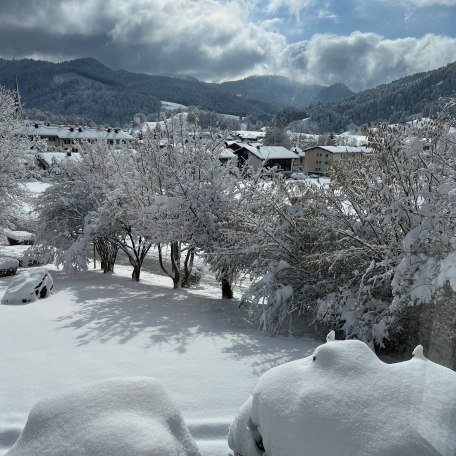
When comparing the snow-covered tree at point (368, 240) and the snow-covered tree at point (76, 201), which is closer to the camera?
the snow-covered tree at point (368, 240)

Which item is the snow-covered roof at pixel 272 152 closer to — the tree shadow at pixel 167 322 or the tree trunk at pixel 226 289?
the tree trunk at pixel 226 289

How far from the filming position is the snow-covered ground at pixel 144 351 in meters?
4.95

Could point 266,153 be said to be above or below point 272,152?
below

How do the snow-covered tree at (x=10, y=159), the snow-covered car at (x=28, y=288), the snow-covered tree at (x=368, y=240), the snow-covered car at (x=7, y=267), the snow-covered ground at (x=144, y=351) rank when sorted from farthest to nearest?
the snow-covered tree at (x=10, y=159) → the snow-covered car at (x=7, y=267) → the snow-covered car at (x=28, y=288) → the snow-covered tree at (x=368, y=240) → the snow-covered ground at (x=144, y=351)

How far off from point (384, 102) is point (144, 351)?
157251 millimetres

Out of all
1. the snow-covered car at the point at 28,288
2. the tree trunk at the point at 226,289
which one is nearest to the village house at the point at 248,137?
the tree trunk at the point at 226,289

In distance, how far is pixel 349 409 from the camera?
3066mm

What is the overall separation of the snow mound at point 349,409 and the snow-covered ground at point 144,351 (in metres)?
1.06

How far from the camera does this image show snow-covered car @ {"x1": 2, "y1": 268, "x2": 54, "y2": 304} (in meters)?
9.69

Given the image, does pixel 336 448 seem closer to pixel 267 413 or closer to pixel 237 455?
pixel 267 413

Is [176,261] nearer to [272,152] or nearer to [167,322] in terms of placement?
[167,322]

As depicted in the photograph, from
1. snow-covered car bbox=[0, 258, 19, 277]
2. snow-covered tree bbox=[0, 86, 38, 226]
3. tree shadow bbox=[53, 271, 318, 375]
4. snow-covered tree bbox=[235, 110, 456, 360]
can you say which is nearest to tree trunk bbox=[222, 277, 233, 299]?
tree shadow bbox=[53, 271, 318, 375]

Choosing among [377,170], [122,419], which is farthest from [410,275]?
[122,419]

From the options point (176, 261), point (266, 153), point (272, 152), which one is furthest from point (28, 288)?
point (272, 152)
